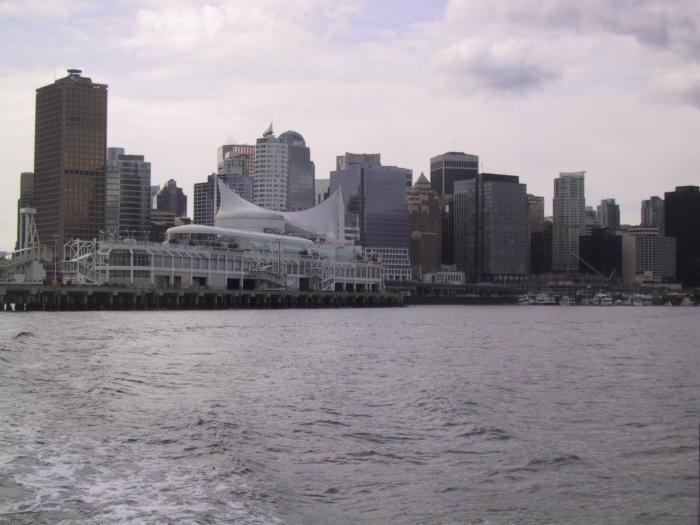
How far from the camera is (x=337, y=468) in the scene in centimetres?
1580

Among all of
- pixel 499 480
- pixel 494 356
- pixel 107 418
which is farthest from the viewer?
pixel 494 356

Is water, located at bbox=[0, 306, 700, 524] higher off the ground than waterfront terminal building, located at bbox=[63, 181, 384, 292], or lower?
lower

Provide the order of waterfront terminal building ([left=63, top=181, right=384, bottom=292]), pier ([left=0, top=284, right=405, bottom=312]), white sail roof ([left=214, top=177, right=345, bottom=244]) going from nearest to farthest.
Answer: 1. pier ([left=0, top=284, right=405, bottom=312])
2. waterfront terminal building ([left=63, top=181, right=384, bottom=292])
3. white sail roof ([left=214, top=177, right=345, bottom=244])

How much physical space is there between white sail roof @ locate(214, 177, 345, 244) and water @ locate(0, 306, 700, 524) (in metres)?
116

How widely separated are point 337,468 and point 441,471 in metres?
1.85

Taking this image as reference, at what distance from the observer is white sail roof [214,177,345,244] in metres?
151

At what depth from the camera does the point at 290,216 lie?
168 meters

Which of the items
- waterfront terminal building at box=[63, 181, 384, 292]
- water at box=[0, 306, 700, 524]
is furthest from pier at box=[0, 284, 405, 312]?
water at box=[0, 306, 700, 524]

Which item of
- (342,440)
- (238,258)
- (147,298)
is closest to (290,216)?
(238,258)

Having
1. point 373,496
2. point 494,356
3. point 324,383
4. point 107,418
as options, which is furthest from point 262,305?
point 373,496

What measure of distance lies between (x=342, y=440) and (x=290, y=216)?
15040 centimetres

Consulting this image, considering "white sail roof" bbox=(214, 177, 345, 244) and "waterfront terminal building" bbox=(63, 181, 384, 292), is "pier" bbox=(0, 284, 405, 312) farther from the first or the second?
"white sail roof" bbox=(214, 177, 345, 244)

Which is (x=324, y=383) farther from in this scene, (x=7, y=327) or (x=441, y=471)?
(x=7, y=327)

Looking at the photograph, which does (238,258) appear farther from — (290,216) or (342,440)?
(342,440)
